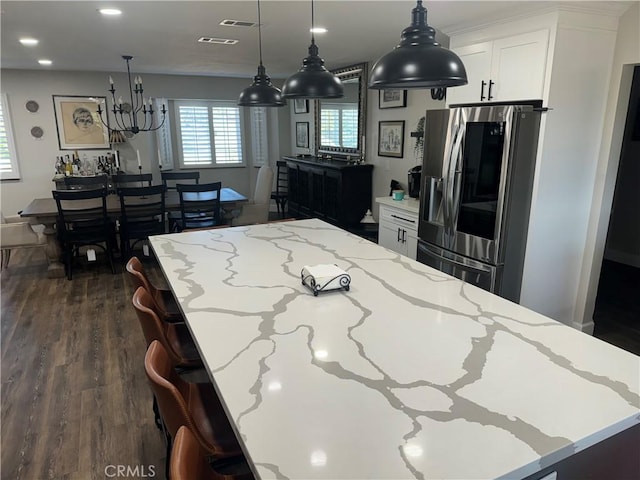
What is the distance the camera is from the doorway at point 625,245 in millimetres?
3834

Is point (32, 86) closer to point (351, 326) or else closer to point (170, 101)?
point (170, 101)

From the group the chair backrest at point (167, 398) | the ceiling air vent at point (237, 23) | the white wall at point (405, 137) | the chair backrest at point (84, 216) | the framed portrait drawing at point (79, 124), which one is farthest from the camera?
the framed portrait drawing at point (79, 124)

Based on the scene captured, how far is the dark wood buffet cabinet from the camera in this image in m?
5.60

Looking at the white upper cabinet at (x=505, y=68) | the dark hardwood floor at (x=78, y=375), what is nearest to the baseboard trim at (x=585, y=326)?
the dark hardwood floor at (x=78, y=375)

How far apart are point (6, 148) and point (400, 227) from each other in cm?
599

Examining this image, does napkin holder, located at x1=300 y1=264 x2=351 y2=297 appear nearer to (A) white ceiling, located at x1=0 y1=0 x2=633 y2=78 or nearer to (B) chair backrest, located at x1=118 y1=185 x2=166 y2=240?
(A) white ceiling, located at x1=0 y1=0 x2=633 y2=78

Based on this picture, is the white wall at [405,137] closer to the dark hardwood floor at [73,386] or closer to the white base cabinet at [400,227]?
the white base cabinet at [400,227]

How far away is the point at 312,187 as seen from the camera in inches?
252

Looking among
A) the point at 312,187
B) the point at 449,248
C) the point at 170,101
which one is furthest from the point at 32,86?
the point at 449,248

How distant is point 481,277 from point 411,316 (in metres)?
1.64

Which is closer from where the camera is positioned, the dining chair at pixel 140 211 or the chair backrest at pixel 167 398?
the chair backrest at pixel 167 398

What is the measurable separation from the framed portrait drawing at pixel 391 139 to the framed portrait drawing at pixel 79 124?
14.5 feet

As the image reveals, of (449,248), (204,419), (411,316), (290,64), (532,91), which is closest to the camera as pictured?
(204,419)

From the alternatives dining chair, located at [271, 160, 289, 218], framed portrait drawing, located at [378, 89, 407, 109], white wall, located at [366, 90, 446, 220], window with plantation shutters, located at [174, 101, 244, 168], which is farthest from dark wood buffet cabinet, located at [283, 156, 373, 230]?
A: window with plantation shutters, located at [174, 101, 244, 168]
